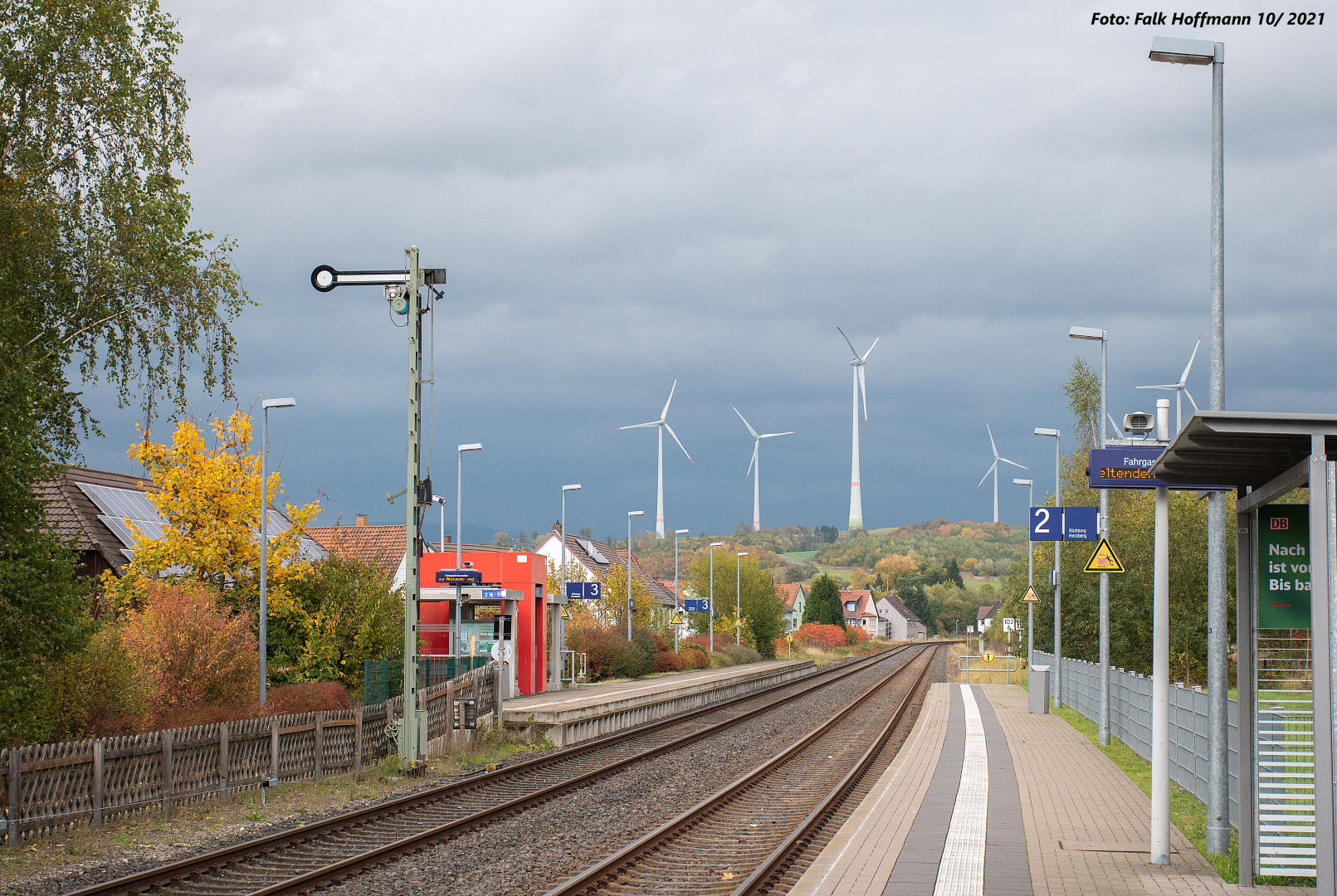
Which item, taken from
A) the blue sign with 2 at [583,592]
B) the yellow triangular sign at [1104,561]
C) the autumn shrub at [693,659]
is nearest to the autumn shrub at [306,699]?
the yellow triangular sign at [1104,561]

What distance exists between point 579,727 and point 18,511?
45.1 feet

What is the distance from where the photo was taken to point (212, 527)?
30.4 metres

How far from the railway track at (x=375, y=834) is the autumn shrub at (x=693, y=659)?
31.8m

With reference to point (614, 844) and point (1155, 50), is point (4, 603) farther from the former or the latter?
point (1155, 50)

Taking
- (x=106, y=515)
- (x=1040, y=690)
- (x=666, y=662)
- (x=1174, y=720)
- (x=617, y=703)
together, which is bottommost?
(x=666, y=662)

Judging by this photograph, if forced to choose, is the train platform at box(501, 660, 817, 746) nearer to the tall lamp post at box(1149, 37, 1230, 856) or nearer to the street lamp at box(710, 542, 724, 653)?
the street lamp at box(710, 542, 724, 653)

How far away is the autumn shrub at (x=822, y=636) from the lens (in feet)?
A: 316

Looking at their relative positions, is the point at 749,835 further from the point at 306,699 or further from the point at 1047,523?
the point at 306,699

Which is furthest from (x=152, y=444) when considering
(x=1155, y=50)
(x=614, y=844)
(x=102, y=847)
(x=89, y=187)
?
(x=1155, y=50)

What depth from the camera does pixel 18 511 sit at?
551 inches

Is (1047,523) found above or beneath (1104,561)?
above

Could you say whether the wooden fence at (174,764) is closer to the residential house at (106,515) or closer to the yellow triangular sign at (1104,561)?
the yellow triangular sign at (1104,561)

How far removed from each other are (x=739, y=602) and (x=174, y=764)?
58887mm

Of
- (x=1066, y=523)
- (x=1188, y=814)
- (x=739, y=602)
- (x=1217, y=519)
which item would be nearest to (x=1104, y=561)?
(x=1066, y=523)
